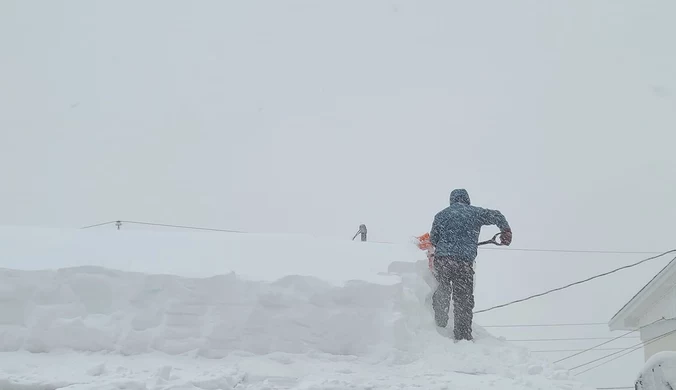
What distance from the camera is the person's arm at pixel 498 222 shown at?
6.12 meters

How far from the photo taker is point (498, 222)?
20.3ft

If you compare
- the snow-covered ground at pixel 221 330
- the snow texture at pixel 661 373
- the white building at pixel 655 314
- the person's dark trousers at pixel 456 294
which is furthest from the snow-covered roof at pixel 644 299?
the snow-covered ground at pixel 221 330

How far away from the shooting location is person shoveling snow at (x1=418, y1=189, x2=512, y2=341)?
19.2ft

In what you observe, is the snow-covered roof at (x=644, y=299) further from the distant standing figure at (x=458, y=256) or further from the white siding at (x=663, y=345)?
the distant standing figure at (x=458, y=256)

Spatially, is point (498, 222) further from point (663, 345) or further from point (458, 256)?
point (663, 345)

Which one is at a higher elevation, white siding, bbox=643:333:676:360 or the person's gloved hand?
the person's gloved hand

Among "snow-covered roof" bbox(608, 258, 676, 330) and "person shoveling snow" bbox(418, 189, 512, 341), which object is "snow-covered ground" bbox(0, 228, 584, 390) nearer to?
"person shoveling snow" bbox(418, 189, 512, 341)

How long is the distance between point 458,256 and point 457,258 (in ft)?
0.08

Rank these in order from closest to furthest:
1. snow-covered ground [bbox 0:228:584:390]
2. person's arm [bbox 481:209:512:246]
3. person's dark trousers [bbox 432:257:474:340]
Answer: snow-covered ground [bbox 0:228:584:390]
person's dark trousers [bbox 432:257:474:340]
person's arm [bbox 481:209:512:246]

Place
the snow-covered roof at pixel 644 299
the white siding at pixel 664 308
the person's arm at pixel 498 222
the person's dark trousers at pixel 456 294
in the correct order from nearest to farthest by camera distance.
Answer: the person's dark trousers at pixel 456 294 → the person's arm at pixel 498 222 → the snow-covered roof at pixel 644 299 → the white siding at pixel 664 308

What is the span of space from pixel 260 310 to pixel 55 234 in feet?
9.09

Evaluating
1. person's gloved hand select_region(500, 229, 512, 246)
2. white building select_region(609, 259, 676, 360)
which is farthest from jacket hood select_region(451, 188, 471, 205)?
white building select_region(609, 259, 676, 360)

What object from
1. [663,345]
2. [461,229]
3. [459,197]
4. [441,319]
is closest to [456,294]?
[441,319]

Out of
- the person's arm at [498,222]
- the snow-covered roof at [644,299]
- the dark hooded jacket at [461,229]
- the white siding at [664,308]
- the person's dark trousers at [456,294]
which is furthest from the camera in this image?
the white siding at [664,308]
